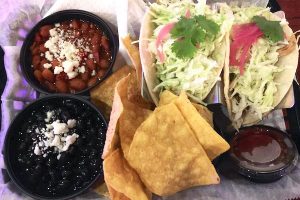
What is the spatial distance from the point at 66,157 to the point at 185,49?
79cm

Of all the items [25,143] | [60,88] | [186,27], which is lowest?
[25,143]

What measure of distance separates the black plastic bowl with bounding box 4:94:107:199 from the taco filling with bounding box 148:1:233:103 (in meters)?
0.41

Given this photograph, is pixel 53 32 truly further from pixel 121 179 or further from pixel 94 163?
pixel 121 179

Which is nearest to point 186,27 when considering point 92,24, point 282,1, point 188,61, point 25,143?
point 188,61

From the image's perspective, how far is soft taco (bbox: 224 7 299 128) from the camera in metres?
2.10

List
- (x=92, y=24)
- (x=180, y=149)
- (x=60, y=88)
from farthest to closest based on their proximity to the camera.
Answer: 1. (x=92, y=24)
2. (x=60, y=88)
3. (x=180, y=149)

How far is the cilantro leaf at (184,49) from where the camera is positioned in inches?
80.6

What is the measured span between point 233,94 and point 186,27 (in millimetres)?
401

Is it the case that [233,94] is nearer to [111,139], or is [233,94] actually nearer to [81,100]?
[111,139]

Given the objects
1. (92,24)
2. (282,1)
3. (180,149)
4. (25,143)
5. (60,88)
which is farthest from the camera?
(282,1)

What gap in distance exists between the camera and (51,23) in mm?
2633

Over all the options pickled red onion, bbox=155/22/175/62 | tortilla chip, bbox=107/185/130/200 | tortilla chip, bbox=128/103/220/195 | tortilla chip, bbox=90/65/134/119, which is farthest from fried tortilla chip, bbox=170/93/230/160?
tortilla chip, bbox=90/65/134/119

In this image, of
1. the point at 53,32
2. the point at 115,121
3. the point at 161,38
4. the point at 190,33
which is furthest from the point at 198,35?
the point at 53,32

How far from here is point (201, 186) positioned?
2.17m
